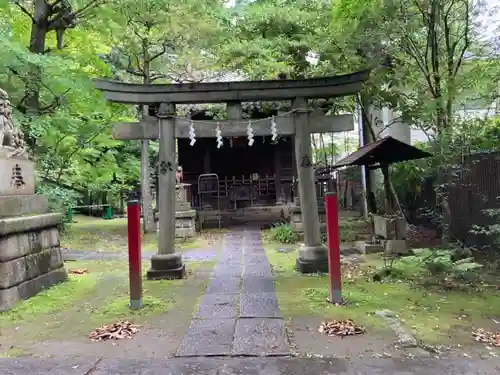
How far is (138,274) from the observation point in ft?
19.9

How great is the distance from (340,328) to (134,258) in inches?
118

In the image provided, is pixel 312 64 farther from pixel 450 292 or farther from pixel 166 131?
pixel 450 292

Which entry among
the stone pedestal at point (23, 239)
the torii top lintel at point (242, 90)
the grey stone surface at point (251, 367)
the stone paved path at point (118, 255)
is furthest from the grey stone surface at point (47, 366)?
the stone paved path at point (118, 255)

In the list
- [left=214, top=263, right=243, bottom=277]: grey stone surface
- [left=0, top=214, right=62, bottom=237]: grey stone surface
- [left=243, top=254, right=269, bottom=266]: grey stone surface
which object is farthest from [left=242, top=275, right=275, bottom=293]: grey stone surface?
[left=0, top=214, right=62, bottom=237]: grey stone surface

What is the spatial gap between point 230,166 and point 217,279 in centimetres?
1126

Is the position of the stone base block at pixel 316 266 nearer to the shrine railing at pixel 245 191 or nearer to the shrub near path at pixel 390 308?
the shrub near path at pixel 390 308

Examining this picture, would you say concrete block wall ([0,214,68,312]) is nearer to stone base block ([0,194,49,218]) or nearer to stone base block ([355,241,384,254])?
stone base block ([0,194,49,218])

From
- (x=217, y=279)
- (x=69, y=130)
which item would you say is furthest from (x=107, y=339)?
(x=69, y=130)

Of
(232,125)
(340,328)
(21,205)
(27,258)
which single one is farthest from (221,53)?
(340,328)

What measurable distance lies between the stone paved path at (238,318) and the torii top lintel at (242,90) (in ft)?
11.3

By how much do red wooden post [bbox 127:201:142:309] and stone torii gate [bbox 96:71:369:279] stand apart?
1979 mm

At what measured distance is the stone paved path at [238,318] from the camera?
174 inches

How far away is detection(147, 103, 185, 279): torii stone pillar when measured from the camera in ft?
26.7

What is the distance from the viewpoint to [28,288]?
669cm
